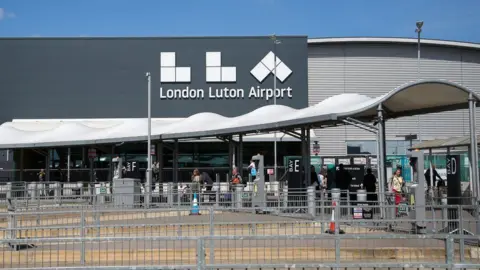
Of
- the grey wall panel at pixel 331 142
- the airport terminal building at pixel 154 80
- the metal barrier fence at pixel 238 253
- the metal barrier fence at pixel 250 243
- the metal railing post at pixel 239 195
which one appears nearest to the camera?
the metal barrier fence at pixel 250 243

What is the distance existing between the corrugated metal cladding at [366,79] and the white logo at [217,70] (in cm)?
700

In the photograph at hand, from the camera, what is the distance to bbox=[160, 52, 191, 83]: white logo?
45344 millimetres

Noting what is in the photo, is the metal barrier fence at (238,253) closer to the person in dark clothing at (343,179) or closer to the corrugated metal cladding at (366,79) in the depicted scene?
the person in dark clothing at (343,179)

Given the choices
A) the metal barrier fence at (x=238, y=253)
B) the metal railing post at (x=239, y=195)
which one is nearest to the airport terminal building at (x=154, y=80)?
the metal railing post at (x=239, y=195)

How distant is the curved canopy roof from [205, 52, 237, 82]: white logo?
572 cm

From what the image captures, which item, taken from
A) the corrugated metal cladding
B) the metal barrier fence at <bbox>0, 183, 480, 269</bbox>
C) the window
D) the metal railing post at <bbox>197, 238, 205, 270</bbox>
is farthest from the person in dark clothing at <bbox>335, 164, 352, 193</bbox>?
the window

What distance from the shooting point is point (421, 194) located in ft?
48.9

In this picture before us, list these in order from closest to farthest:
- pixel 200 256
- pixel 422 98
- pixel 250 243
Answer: pixel 200 256, pixel 250 243, pixel 422 98

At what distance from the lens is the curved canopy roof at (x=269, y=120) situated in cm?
1712

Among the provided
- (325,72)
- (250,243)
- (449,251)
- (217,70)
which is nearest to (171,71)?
(217,70)

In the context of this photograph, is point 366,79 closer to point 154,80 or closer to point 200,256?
point 154,80

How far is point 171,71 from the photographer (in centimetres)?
4553

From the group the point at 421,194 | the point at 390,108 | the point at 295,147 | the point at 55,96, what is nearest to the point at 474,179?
the point at 421,194

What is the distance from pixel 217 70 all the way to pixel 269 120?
67.9 ft
